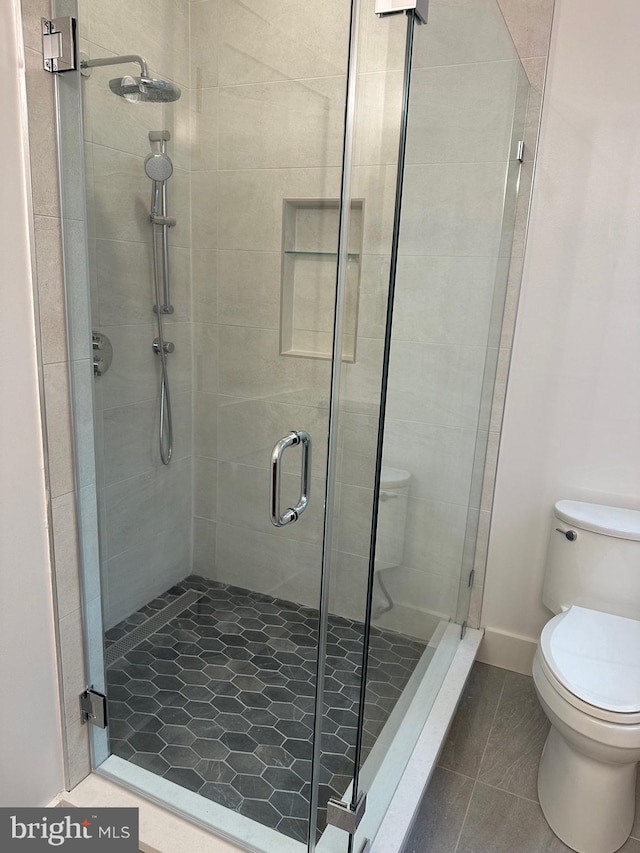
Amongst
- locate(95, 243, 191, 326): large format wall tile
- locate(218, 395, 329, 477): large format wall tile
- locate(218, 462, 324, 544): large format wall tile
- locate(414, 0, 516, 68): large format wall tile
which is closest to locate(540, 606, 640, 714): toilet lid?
locate(218, 462, 324, 544): large format wall tile

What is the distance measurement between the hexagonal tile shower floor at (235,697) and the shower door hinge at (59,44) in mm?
1188

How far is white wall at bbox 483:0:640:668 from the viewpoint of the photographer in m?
1.95

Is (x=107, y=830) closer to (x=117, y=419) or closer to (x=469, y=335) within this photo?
(x=117, y=419)

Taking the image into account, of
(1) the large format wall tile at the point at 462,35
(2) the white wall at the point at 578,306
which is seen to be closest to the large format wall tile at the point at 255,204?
(1) the large format wall tile at the point at 462,35

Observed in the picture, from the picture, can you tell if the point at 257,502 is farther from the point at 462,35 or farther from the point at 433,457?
the point at 462,35

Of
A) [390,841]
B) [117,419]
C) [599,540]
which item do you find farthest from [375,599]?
[599,540]

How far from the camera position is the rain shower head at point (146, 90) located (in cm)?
137

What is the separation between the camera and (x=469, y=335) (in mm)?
1833

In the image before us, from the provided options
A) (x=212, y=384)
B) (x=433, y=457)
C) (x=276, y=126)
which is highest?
(x=276, y=126)

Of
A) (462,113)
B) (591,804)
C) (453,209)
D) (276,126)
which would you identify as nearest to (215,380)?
(276,126)

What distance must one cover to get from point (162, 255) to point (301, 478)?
62cm

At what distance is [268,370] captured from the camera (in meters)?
1.45

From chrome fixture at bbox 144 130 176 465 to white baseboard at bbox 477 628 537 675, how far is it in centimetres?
156

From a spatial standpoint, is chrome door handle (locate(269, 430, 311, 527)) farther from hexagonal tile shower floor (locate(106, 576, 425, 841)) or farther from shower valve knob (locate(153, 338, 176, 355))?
shower valve knob (locate(153, 338, 176, 355))
